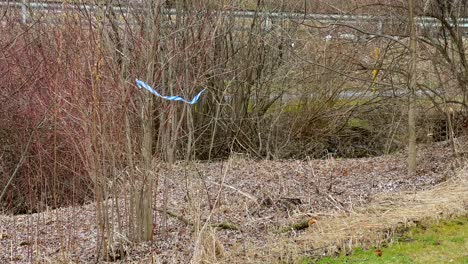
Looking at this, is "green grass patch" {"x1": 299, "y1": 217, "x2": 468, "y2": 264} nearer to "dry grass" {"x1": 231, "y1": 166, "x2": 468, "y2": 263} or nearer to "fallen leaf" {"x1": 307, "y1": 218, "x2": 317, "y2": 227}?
"dry grass" {"x1": 231, "y1": 166, "x2": 468, "y2": 263}

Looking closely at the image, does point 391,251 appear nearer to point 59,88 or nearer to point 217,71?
point 59,88

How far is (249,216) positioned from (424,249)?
7.24 feet

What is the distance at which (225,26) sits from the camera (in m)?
13.7

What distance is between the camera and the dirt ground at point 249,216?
6.87 metres

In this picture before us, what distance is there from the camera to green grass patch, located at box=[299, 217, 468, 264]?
263 inches

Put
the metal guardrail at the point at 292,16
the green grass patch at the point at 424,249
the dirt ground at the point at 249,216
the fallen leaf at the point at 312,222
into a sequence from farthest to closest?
the metal guardrail at the point at 292,16 → the fallen leaf at the point at 312,222 → the dirt ground at the point at 249,216 → the green grass patch at the point at 424,249

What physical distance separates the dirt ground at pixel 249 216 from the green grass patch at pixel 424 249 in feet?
0.69

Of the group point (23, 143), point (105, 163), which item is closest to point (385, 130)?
point (23, 143)

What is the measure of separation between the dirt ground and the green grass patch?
0.21m

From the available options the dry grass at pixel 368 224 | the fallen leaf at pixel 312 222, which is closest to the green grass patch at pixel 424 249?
the dry grass at pixel 368 224

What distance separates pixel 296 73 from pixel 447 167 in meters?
4.63

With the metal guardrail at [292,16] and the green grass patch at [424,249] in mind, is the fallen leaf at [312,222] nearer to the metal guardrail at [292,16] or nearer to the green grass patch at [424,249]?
the green grass patch at [424,249]

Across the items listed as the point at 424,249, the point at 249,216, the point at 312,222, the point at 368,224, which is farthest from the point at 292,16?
the point at 424,249

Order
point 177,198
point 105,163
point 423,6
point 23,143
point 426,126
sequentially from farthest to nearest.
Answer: point 426,126 → point 423,6 → point 23,143 → point 177,198 → point 105,163
